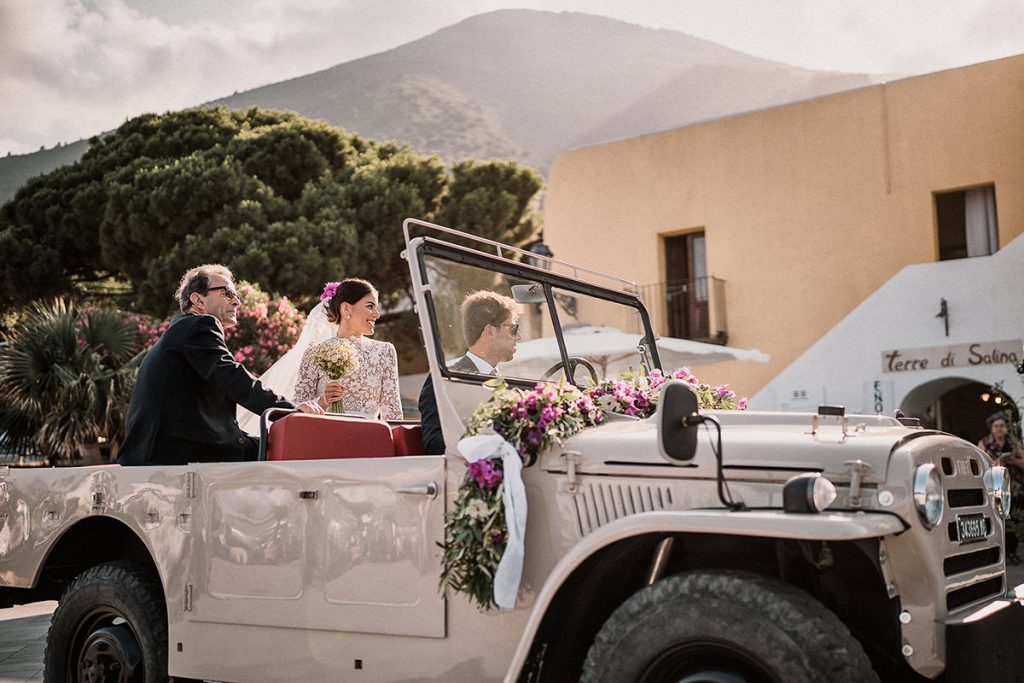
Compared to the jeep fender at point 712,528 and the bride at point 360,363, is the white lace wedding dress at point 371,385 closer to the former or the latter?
the bride at point 360,363

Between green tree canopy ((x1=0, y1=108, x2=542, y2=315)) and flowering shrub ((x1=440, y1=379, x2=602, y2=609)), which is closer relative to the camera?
flowering shrub ((x1=440, y1=379, x2=602, y2=609))

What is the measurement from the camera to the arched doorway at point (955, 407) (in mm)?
17703

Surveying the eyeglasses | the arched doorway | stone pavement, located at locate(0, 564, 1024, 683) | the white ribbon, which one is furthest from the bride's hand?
the arched doorway

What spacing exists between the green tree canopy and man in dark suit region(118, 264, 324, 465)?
784 inches

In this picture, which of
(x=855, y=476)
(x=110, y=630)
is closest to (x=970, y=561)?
(x=855, y=476)

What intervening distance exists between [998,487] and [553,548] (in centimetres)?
158

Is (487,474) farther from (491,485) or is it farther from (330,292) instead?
(330,292)

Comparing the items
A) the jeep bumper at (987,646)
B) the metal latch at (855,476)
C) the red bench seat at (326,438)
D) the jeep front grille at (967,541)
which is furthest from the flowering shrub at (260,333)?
the jeep bumper at (987,646)

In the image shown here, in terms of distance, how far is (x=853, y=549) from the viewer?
3.15 meters

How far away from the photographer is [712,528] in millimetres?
2914

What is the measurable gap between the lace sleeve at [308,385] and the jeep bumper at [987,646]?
12.0 feet

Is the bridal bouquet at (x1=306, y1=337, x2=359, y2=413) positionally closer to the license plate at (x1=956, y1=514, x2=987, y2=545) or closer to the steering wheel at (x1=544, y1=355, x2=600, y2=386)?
the steering wheel at (x1=544, y1=355, x2=600, y2=386)

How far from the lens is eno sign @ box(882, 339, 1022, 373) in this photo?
16.4m

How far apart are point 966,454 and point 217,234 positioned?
23.0m
